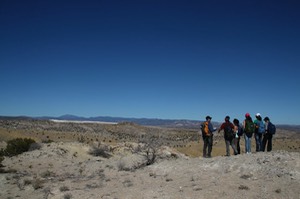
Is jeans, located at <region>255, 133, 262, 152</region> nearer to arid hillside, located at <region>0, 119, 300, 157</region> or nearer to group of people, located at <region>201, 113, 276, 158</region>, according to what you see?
group of people, located at <region>201, 113, 276, 158</region>

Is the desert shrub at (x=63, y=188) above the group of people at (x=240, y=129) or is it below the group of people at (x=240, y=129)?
below

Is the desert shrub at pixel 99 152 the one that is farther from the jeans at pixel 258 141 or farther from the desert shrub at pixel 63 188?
the jeans at pixel 258 141

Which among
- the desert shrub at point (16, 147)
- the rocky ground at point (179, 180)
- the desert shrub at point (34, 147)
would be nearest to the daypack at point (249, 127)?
the rocky ground at point (179, 180)

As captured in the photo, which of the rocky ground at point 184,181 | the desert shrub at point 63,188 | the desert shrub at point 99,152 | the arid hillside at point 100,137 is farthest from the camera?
the arid hillside at point 100,137

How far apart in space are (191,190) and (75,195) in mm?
4203

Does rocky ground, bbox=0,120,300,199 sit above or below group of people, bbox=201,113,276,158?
below

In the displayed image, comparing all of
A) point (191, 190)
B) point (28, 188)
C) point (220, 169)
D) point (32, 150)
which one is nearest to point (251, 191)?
point (191, 190)

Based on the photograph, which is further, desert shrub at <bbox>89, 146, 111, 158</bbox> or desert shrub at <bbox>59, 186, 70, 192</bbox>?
desert shrub at <bbox>89, 146, 111, 158</bbox>

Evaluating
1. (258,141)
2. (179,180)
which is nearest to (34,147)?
(179,180)

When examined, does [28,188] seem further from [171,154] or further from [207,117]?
[171,154]

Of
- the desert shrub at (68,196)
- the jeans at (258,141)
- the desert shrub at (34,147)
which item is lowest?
the desert shrub at (68,196)

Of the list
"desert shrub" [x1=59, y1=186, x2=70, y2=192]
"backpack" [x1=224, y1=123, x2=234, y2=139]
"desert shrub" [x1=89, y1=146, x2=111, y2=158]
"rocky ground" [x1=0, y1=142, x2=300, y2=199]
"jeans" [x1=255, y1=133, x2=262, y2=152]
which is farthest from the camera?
"desert shrub" [x1=89, y1=146, x2=111, y2=158]

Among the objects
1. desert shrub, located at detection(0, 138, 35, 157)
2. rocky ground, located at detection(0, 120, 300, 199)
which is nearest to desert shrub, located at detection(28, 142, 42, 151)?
desert shrub, located at detection(0, 138, 35, 157)

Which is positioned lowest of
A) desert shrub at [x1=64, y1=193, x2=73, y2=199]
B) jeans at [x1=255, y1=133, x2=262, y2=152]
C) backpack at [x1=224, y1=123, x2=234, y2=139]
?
desert shrub at [x1=64, y1=193, x2=73, y2=199]
